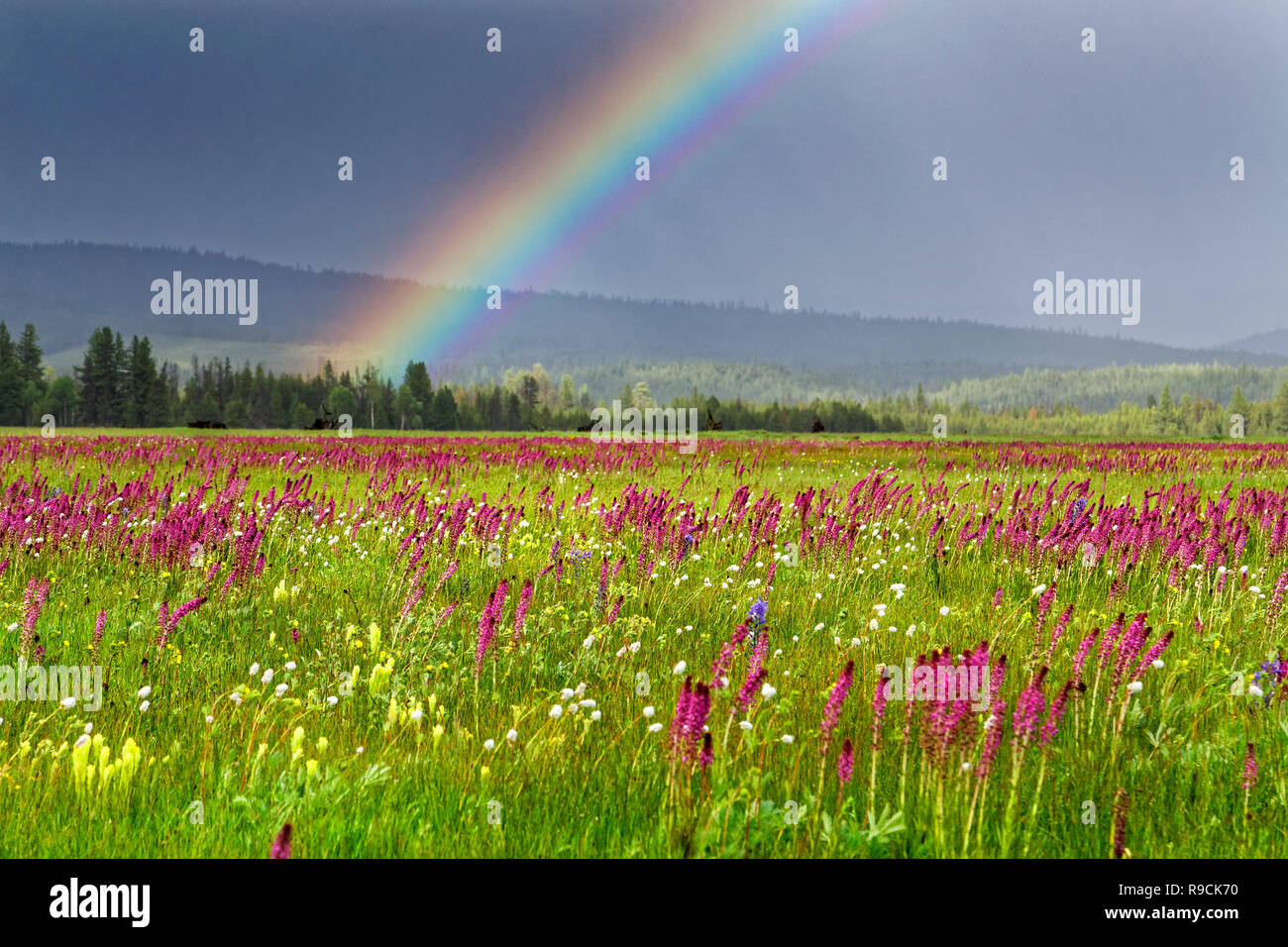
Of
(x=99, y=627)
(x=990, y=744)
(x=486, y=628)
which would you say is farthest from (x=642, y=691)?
(x=99, y=627)

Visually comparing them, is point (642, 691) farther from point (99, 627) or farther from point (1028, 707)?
point (99, 627)

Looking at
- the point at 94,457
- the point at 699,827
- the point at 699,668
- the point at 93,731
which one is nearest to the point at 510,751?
the point at 699,827

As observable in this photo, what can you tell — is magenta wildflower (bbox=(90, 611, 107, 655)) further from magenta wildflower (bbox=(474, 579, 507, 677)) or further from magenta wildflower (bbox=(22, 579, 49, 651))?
magenta wildflower (bbox=(474, 579, 507, 677))

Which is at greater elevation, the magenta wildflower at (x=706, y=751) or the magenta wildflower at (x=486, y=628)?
the magenta wildflower at (x=486, y=628)

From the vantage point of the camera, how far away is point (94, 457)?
67.3 ft

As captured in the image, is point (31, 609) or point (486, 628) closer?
point (486, 628)

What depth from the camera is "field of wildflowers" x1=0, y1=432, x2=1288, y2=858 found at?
10.4 feet

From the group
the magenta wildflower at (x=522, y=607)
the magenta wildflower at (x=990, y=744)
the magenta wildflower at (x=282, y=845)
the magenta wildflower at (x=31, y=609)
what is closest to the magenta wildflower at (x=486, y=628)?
the magenta wildflower at (x=522, y=607)

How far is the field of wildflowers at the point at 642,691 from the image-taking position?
10.4ft

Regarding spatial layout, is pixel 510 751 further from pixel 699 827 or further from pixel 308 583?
pixel 308 583

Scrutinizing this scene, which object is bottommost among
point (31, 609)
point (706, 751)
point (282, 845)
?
point (282, 845)

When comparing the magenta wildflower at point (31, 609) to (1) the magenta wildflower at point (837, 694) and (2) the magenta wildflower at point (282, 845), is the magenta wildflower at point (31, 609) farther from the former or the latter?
(1) the magenta wildflower at point (837, 694)

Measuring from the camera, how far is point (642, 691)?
455cm
